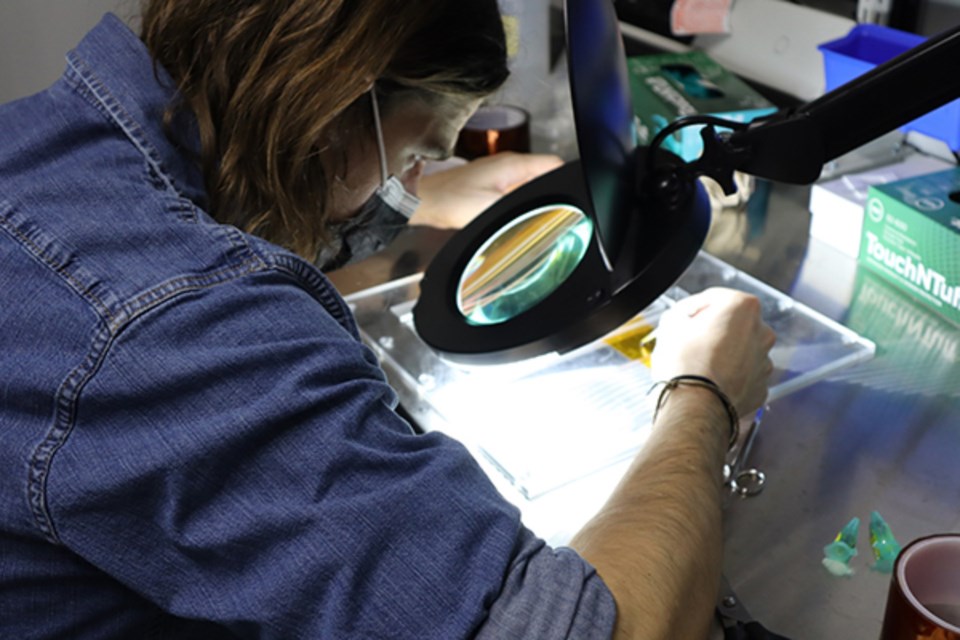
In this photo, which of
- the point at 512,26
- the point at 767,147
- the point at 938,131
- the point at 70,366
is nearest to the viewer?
the point at 70,366

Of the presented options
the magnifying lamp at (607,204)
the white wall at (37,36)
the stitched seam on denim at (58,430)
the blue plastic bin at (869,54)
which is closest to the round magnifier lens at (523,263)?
the magnifying lamp at (607,204)

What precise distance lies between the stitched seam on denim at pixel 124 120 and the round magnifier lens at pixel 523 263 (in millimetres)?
356

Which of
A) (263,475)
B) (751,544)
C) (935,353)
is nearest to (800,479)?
(751,544)

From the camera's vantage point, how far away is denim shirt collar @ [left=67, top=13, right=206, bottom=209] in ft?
2.59

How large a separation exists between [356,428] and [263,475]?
0.07m

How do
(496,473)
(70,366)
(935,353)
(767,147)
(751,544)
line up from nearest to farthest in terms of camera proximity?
(70,366) < (767,147) < (751,544) < (496,473) < (935,353)

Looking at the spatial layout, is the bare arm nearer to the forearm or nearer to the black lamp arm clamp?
the forearm

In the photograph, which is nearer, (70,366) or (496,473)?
(70,366)

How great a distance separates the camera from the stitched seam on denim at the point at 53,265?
2.18ft

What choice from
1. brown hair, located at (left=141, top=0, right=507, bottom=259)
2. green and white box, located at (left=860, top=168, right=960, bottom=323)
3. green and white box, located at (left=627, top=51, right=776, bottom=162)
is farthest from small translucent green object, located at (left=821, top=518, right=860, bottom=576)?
green and white box, located at (left=627, top=51, right=776, bottom=162)

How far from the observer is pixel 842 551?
0.89m

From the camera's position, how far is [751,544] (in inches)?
36.3

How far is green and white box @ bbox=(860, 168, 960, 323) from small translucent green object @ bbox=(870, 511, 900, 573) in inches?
15.6

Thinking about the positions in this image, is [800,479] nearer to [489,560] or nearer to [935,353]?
[935,353]
